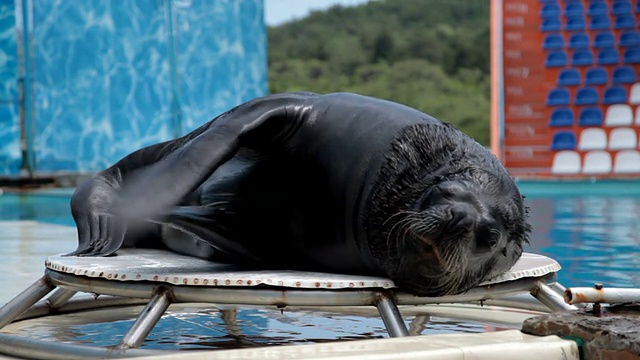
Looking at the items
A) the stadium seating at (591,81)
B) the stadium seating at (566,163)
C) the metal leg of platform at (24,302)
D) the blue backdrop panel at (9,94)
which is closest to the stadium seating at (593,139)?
the stadium seating at (591,81)

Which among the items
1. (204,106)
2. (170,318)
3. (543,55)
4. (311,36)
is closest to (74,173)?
(204,106)

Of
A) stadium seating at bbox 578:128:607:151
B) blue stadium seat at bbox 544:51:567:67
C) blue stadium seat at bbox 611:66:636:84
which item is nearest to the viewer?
stadium seating at bbox 578:128:607:151

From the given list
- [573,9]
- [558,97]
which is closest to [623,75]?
[558,97]

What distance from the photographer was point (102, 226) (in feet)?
10.1

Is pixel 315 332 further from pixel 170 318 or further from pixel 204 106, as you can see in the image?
pixel 204 106

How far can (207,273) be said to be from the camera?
2.54 m

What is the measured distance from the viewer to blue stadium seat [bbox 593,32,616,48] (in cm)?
1827

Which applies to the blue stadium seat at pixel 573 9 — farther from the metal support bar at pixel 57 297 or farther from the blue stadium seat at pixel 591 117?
the metal support bar at pixel 57 297

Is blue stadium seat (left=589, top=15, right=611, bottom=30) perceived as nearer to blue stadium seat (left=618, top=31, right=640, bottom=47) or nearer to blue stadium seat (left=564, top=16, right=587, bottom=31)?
blue stadium seat (left=564, top=16, right=587, bottom=31)

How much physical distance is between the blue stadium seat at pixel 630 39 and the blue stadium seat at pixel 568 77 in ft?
3.04

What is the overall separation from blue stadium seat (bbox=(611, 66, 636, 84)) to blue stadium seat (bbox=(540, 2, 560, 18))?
4.82 ft

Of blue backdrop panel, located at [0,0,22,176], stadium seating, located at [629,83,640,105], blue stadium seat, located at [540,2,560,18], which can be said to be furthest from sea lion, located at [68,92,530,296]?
blue stadium seat, located at [540,2,560,18]

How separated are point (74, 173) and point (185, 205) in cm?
1306

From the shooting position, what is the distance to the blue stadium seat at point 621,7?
18344 millimetres
